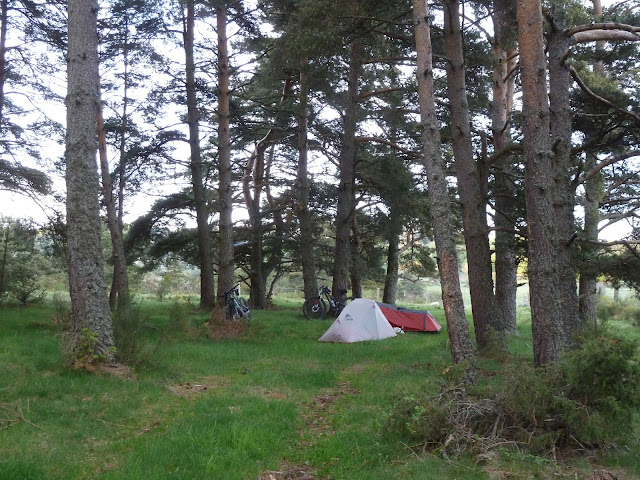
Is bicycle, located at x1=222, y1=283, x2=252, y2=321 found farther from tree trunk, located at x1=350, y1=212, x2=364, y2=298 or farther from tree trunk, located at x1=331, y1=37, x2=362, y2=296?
tree trunk, located at x1=350, y1=212, x2=364, y2=298

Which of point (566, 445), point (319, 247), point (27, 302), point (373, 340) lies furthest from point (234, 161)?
point (566, 445)

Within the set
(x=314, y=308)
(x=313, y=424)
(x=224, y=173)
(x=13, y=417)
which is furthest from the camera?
(x=314, y=308)

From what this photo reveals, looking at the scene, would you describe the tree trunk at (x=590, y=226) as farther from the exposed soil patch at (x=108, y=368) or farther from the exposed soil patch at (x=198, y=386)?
the exposed soil patch at (x=108, y=368)

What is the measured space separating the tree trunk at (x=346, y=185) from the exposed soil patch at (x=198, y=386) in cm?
850

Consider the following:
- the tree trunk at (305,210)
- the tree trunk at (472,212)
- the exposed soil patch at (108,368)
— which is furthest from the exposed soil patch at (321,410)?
the tree trunk at (305,210)

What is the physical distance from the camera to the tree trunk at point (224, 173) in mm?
14180

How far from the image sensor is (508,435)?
15.9ft

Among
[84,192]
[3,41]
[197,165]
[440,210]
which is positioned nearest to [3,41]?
[3,41]

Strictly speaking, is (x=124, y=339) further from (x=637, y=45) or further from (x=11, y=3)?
(x=637, y=45)

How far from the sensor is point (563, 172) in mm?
7879

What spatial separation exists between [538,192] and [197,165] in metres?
11.4

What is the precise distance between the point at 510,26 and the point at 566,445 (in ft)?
26.9

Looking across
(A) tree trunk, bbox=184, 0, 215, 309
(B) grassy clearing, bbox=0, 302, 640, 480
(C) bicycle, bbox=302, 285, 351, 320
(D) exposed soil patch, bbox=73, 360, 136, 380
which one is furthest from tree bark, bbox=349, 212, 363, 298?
(D) exposed soil patch, bbox=73, 360, 136, 380

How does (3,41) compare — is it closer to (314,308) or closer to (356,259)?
(314,308)
